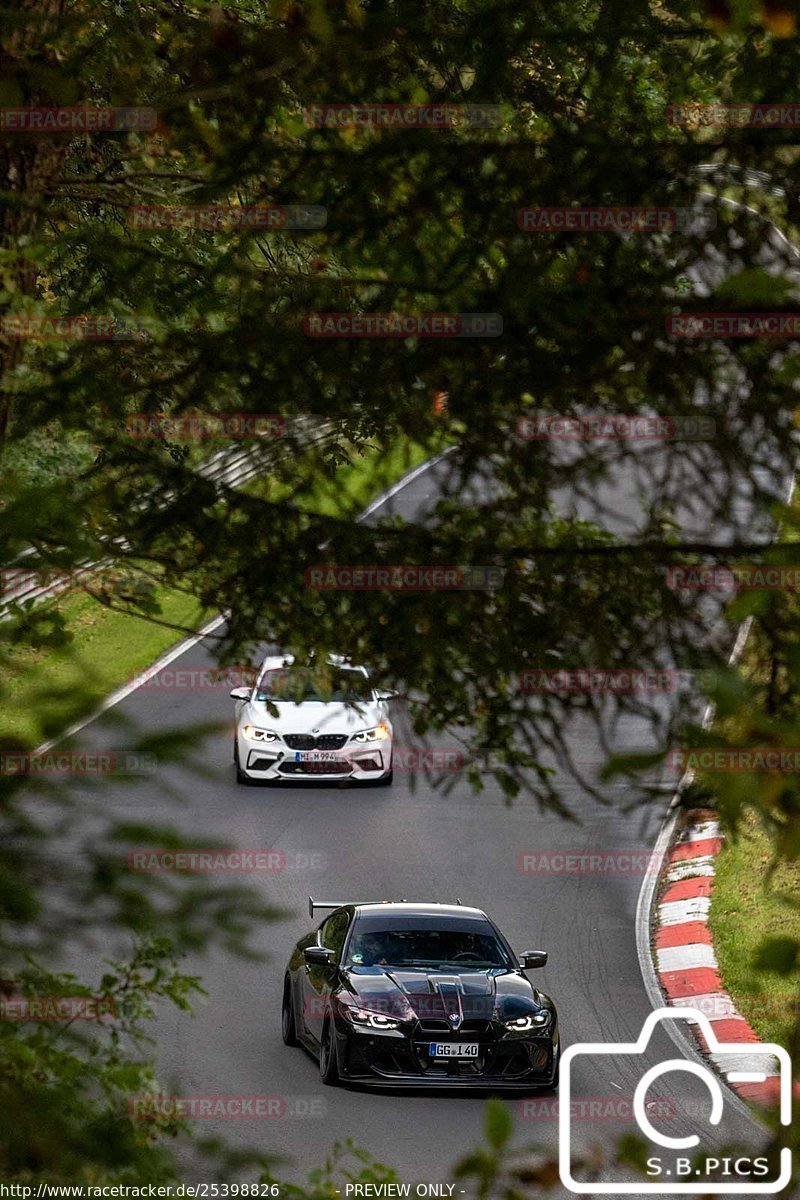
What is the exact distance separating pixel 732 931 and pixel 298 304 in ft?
39.5

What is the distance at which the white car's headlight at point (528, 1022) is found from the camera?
1138cm

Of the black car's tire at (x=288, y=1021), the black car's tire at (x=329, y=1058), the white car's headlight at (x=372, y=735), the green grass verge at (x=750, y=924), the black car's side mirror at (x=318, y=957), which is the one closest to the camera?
the black car's tire at (x=329, y=1058)

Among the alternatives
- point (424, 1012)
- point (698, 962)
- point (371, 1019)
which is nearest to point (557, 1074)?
point (424, 1012)

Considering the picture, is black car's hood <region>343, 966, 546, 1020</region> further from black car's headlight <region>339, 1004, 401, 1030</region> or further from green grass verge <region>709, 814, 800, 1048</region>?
green grass verge <region>709, 814, 800, 1048</region>

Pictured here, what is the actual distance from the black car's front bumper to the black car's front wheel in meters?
1.25

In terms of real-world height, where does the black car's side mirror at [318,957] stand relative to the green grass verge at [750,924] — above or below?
above

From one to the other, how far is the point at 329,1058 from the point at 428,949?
3.96ft

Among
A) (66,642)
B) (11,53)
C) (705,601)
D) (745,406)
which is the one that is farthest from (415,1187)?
(11,53)

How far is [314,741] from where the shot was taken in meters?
19.8

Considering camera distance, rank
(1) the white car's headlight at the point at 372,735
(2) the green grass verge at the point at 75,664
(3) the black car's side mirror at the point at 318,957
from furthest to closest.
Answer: (1) the white car's headlight at the point at 372,735 < (3) the black car's side mirror at the point at 318,957 < (2) the green grass verge at the point at 75,664

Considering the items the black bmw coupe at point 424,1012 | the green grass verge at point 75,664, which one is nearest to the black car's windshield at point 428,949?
the black bmw coupe at point 424,1012

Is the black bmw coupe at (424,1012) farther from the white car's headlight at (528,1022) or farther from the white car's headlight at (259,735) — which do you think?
the white car's headlight at (259,735)

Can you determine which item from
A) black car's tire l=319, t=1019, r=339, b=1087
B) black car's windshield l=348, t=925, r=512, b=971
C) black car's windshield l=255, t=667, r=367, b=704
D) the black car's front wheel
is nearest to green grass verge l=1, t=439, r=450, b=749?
black car's windshield l=255, t=667, r=367, b=704

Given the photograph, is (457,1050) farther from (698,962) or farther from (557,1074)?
(698,962)
